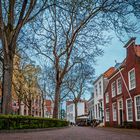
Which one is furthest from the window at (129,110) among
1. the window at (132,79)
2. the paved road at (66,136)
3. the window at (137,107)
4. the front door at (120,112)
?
the paved road at (66,136)

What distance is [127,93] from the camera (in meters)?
33.7

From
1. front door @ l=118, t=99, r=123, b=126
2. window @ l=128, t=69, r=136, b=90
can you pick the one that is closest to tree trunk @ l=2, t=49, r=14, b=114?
window @ l=128, t=69, r=136, b=90

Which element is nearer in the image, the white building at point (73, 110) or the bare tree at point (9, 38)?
the bare tree at point (9, 38)

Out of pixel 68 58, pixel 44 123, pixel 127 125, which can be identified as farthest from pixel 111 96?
pixel 44 123

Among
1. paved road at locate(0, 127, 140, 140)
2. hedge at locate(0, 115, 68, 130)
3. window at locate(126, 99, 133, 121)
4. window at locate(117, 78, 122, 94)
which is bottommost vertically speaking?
paved road at locate(0, 127, 140, 140)

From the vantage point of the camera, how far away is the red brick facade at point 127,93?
30.5 meters

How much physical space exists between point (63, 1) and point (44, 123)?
9686 millimetres

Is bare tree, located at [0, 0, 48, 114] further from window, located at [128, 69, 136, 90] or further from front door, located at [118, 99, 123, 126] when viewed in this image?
front door, located at [118, 99, 123, 126]

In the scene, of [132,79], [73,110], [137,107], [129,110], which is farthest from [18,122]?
[73,110]

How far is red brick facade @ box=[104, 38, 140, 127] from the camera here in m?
30.5

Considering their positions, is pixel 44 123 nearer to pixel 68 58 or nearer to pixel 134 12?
pixel 68 58

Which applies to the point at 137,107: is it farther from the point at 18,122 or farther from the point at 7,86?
the point at 7,86

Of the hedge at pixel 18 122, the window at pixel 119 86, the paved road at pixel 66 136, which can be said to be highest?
the window at pixel 119 86

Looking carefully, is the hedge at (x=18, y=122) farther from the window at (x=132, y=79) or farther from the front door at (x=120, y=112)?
the front door at (x=120, y=112)
